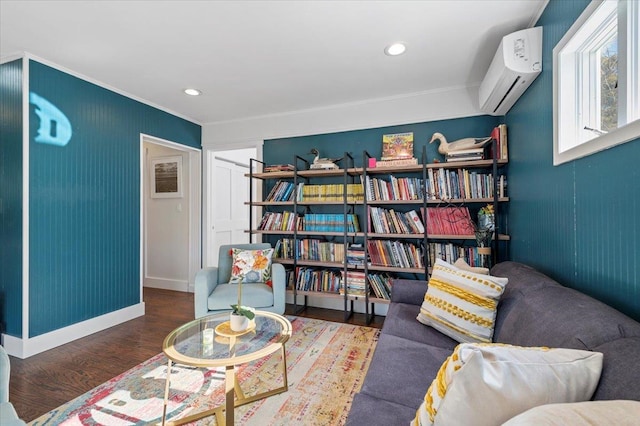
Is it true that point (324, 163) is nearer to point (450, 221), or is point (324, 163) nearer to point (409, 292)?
point (450, 221)

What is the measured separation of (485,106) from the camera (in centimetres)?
246

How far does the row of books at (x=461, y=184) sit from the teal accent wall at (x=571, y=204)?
0.25m

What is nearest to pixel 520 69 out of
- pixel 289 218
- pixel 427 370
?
pixel 427 370

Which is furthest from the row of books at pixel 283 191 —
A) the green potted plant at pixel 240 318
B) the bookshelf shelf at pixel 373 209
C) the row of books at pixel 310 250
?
the green potted plant at pixel 240 318

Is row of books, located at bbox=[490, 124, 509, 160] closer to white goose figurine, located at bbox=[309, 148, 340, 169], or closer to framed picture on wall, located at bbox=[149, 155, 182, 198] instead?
white goose figurine, located at bbox=[309, 148, 340, 169]

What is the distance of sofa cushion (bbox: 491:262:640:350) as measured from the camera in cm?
83

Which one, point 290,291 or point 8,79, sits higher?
point 8,79

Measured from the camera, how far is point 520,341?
1.13m

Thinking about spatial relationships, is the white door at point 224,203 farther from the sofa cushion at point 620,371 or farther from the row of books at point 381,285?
the sofa cushion at point 620,371

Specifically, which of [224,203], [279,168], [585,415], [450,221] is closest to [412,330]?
[585,415]

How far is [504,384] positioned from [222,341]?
132cm

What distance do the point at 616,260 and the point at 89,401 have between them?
272cm

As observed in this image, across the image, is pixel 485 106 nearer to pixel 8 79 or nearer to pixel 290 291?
pixel 290 291

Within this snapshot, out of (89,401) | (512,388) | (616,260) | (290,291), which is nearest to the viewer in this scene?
(512,388)
